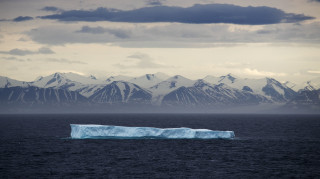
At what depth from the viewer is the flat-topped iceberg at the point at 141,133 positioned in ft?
268

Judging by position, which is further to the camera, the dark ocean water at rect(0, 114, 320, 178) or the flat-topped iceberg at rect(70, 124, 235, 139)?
the flat-topped iceberg at rect(70, 124, 235, 139)

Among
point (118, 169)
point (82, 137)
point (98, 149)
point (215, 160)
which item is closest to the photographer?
point (118, 169)

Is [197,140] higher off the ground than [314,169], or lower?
lower

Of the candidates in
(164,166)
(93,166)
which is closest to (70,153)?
(93,166)

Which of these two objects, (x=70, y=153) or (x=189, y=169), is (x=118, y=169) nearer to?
(x=189, y=169)

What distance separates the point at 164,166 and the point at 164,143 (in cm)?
2575

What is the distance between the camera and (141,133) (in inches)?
3295

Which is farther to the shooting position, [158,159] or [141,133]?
[141,133]

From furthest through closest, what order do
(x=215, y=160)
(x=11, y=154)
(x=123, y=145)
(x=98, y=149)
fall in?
(x=123, y=145)
(x=98, y=149)
(x=11, y=154)
(x=215, y=160)

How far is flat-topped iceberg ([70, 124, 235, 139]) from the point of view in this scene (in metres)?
81.6

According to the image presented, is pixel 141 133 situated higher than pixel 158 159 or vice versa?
pixel 158 159

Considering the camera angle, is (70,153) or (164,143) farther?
(164,143)

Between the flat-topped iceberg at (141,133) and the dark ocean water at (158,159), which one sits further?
the flat-topped iceberg at (141,133)

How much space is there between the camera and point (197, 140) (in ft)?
283
